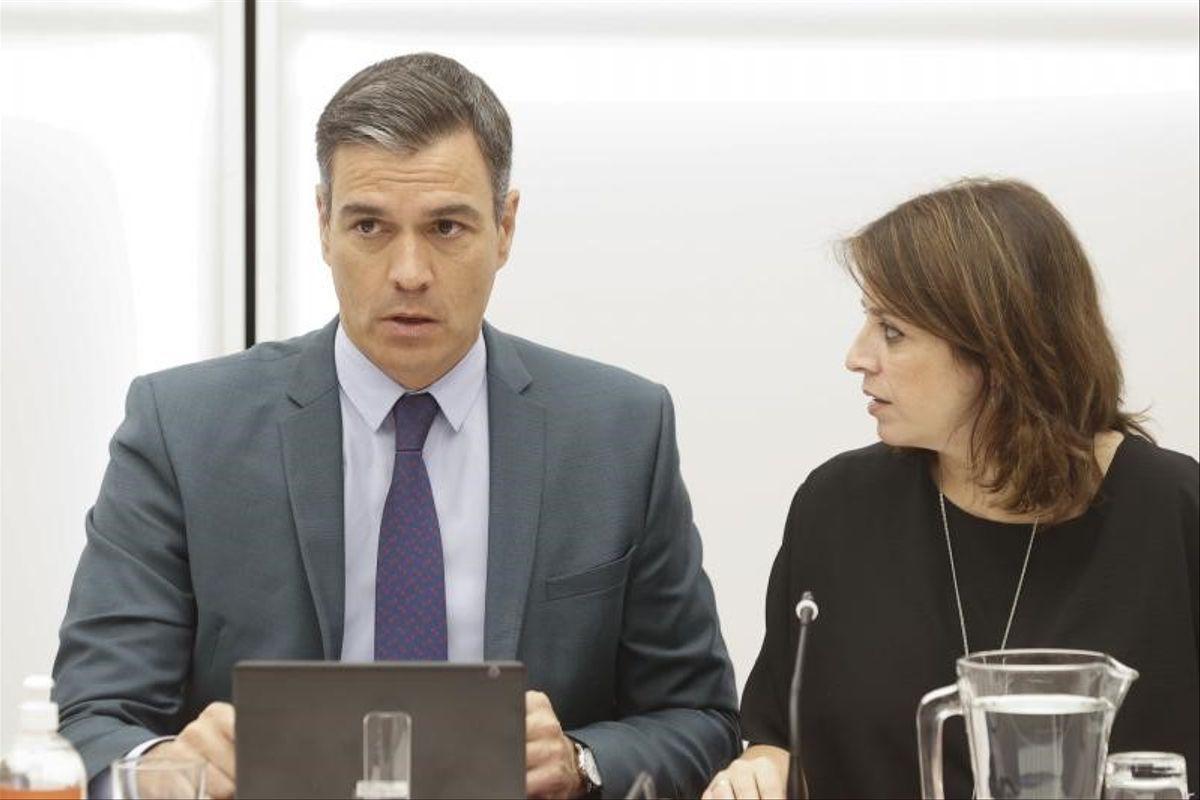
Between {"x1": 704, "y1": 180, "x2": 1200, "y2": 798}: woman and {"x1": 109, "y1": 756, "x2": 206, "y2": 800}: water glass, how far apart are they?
A: 0.87 metres

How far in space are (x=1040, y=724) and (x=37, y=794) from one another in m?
0.88

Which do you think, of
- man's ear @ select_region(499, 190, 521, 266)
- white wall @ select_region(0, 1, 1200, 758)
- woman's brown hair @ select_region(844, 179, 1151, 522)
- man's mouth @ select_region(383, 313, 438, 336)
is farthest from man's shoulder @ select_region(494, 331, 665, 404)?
white wall @ select_region(0, 1, 1200, 758)

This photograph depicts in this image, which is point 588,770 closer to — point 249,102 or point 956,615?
point 956,615

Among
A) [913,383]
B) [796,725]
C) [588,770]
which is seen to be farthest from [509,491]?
[796,725]

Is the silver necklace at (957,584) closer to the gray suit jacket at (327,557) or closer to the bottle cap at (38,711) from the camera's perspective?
the gray suit jacket at (327,557)

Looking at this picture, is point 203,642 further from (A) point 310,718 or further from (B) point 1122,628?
(B) point 1122,628

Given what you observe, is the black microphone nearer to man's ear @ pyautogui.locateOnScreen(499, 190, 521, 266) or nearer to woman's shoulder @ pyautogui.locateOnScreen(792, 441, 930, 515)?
woman's shoulder @ pyautogui.locateOnScreen(792, 441, 930, 515)

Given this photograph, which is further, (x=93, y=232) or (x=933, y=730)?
(x=93, y=232)

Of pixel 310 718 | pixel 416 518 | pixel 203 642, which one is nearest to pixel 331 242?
pixel 416 518

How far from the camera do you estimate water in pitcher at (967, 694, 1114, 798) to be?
5.84ft

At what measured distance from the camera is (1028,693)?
1805 mm

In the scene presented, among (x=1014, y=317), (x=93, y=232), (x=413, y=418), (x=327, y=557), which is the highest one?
(x=93, y=232)

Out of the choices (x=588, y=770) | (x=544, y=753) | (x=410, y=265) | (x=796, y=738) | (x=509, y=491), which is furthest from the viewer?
(x=509, y=491)

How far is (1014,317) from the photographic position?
2514 mm
